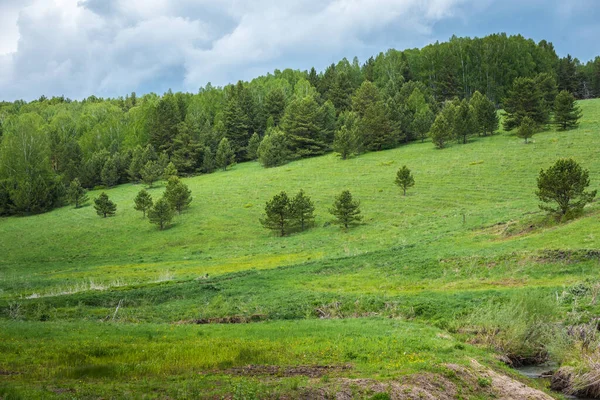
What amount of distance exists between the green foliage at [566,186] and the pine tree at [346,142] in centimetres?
5508

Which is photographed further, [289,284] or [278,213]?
[278,213]

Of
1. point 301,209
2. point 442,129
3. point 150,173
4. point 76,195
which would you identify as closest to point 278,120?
point 150,173

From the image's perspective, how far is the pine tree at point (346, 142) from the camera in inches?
3590

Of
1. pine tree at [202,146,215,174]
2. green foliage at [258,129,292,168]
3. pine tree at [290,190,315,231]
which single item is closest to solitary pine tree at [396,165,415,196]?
pine tree at [290,190,315,231]

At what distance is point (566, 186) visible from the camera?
36.7 metres

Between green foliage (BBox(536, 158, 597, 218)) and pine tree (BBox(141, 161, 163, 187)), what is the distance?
7186cm

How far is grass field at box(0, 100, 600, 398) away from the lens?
14547mm

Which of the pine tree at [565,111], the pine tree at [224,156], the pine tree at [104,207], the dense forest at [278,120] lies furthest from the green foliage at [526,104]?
the pine tree at [104,207]

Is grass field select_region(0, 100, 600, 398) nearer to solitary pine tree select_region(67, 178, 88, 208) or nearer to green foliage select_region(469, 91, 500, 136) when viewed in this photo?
solitary pine tree select_region(67, 178, 88, 208)

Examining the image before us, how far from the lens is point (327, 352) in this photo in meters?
16.9

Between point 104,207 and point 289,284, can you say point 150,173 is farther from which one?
point 289,284

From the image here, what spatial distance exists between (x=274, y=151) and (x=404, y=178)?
39.4 meters

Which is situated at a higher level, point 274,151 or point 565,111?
point 274,151

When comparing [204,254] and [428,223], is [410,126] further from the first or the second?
[204,254]
